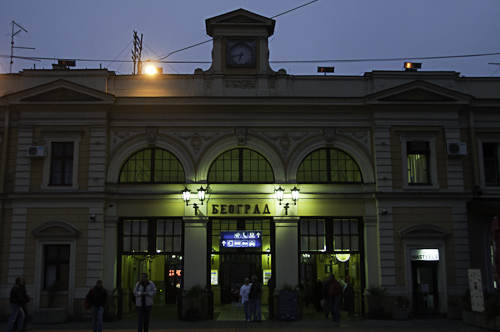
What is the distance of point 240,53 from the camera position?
23.4 meters

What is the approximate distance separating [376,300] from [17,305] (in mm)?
12826

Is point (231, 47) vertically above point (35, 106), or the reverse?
point (231, 47)

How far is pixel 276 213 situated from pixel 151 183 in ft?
17.3

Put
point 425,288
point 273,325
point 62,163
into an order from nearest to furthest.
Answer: point 273,325 → point 425,288 → point 62,163

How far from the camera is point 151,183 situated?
22469mm

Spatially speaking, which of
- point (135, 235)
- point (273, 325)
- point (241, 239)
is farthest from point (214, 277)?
point (273, 325)

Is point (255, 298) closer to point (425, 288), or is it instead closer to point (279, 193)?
point (279, 193)

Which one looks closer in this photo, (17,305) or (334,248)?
(17,305)

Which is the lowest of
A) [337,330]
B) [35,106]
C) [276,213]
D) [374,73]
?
[337,330]

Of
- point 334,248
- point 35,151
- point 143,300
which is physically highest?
point 35,151

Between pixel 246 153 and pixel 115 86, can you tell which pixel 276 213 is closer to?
pixel 246 153

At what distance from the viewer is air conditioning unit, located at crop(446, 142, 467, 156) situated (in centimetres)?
2230

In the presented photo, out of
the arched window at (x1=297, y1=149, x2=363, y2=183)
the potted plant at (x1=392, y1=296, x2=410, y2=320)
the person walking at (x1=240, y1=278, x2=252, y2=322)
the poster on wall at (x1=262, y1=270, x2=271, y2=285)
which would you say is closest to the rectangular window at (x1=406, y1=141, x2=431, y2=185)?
the arched window at (x1=297, y1=149, x2=363, y2=183)

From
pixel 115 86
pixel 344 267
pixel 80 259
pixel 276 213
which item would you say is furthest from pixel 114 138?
pixel 344 267
